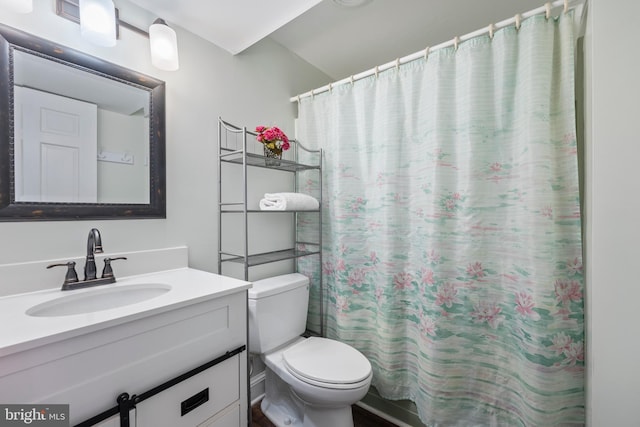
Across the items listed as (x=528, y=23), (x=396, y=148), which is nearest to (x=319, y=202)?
(x=396, y=148)

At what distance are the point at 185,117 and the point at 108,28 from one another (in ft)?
1.43

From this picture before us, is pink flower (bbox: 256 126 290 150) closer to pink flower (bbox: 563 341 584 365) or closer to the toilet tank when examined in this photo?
the toilet tank

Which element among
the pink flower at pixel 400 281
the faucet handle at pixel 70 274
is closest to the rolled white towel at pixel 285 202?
the pink flower at pixel 400 281

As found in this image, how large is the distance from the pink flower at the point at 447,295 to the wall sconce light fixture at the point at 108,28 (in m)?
1.66

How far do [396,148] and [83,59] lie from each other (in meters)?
1.47

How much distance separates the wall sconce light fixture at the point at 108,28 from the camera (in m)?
0.99

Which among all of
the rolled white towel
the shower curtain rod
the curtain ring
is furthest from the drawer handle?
the curtain ring

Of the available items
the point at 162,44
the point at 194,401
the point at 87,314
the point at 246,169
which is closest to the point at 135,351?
the point at 87,314

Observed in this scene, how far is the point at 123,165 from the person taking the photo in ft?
3.93

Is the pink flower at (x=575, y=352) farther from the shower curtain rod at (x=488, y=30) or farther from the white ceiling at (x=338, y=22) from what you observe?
the white ceiling at (x=338, y=22)

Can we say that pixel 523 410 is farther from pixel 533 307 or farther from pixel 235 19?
pixel 235 19

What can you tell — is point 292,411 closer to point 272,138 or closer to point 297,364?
point 297,364

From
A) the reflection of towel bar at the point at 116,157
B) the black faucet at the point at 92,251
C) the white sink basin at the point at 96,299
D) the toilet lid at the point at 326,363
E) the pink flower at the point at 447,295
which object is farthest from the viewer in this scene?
the pink flower at the point at 447,295

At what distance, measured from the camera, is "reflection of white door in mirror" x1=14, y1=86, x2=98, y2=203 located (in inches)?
37.6
